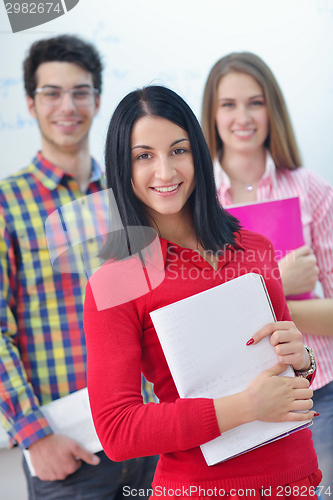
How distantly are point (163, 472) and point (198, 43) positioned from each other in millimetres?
1411

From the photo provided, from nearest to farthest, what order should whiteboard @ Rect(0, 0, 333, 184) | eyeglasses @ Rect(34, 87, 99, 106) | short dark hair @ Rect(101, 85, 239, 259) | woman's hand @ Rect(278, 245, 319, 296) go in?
short dark hair @ Rect(101, 85, 239, 259) < woman's hand @ Rect(278, 245, 319, 296) < eyeglasses @ Rect(34, 87, 99, 106) < whiteboard @ Rect(0, 0, 333, 184)

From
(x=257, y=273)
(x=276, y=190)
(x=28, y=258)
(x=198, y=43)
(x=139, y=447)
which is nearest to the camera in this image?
(x=139, y=447)

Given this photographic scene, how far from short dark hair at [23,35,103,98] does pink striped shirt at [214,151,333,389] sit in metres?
0.49

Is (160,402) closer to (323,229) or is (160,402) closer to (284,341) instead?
(284,341)

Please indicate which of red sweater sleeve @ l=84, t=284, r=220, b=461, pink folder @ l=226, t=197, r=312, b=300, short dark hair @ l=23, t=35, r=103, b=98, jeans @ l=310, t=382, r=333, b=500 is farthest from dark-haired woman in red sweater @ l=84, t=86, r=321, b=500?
short dark hair @ l=23, t=35, r=103, b=98

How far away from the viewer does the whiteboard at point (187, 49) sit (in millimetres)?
1414

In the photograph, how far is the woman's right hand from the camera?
625mm

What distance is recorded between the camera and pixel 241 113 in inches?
49.6

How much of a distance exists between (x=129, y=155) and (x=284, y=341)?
39 cm

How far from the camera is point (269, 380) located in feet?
2.10

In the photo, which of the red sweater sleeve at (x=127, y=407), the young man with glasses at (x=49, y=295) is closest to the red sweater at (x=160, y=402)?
the red sweater sleeve at (x=127, y=407)

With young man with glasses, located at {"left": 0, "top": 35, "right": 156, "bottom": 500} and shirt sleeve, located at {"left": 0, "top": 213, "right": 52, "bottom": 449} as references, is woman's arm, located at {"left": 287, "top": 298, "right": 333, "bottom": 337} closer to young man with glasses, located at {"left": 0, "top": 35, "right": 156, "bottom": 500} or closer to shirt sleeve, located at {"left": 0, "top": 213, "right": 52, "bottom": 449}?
young man with glasses, located at {"left": 0, "top": 35, "right": 156, "bottom": 500}

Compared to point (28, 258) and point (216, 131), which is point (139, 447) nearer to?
point (28, 258)

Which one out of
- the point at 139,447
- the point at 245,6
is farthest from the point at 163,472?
the point at 245,6
